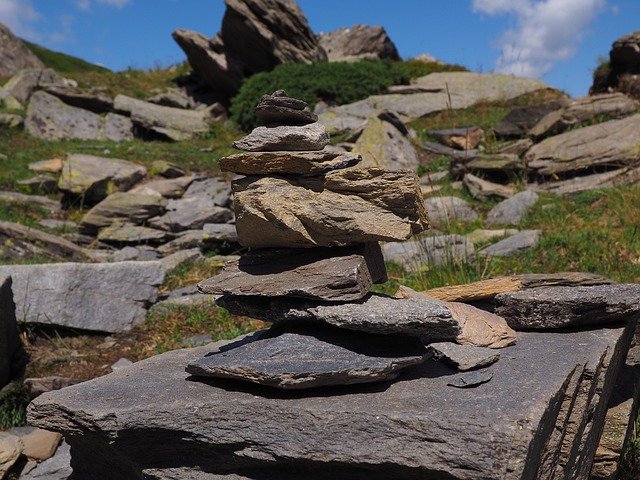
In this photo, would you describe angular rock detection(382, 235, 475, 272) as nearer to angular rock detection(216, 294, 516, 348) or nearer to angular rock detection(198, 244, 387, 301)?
angular rock detection(216, 294, 516, 348)

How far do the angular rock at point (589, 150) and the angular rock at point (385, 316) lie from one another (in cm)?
905

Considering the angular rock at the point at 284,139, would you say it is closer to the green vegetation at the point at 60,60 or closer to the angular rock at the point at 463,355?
the angular rock at the point at 463,355

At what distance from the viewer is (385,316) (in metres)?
4.46

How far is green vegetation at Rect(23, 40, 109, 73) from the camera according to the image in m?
50.8

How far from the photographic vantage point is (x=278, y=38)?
963 inches

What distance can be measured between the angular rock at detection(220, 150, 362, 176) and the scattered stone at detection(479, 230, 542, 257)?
16.9 ft

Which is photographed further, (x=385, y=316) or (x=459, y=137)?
(x=459, y=137)

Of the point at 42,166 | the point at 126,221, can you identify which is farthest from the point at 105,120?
the point at 126,221

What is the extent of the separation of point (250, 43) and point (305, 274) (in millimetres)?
20820

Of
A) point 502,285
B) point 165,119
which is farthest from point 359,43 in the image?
point 502,285

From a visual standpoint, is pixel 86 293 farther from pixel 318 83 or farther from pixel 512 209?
pixel 318 83

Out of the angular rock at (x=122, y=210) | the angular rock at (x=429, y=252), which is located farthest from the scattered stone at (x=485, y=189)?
the angular rock at (x=122, y=210)

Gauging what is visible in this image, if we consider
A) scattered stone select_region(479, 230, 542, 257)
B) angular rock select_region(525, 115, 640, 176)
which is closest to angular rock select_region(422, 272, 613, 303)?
scattered stone select_region(479, 230, 542, 257)

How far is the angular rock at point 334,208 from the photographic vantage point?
15.6ft
